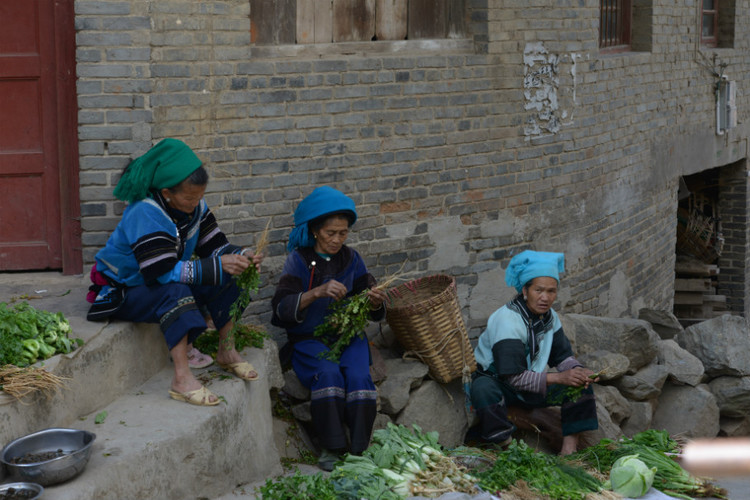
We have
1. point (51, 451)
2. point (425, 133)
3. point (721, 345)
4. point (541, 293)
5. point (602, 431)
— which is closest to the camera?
point (51, 451)

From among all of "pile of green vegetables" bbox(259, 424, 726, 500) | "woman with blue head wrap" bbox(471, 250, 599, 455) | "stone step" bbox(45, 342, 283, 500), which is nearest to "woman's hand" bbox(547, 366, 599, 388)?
"woman with blue head wrap" bbox(471, 250, 599, 455)

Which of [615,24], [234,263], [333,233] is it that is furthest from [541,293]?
[615,24]

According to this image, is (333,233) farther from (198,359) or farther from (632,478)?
(632,478)

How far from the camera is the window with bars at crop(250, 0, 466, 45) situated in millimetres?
6336

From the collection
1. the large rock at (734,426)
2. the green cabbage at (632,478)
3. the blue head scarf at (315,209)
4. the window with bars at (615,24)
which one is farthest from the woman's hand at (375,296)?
the window with bars at (615,24)

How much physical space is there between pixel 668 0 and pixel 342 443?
678 centimetres

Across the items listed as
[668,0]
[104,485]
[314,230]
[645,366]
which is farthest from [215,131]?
[668,0]

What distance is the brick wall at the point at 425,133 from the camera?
5668mm

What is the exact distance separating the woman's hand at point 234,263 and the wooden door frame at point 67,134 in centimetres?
142

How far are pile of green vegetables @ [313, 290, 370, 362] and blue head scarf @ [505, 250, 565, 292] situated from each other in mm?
1061

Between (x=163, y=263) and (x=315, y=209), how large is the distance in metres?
1.10

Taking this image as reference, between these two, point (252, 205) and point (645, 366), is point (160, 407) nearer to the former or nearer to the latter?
point (252, 205)

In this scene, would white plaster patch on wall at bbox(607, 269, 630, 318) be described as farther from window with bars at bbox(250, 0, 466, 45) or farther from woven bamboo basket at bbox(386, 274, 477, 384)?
woven bamboo basket at bbox(386, 274, 477, 384)

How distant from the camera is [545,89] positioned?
7762 mm
